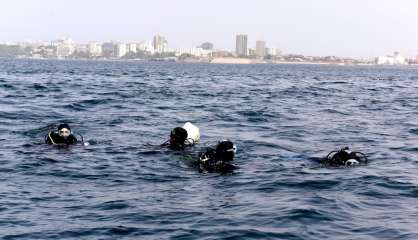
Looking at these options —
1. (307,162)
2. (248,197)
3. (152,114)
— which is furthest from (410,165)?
(152,114)

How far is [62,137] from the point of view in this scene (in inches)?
647

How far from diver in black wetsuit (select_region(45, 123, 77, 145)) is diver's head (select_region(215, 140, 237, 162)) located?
5.01 metres

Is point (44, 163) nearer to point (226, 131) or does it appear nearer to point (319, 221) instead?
point (319, 221)

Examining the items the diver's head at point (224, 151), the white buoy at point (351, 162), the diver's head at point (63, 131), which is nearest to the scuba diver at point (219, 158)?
the diver's head at point (224, 151)

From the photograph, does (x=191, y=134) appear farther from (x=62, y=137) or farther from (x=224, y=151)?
(x=224, y=151)

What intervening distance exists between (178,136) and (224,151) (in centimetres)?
311

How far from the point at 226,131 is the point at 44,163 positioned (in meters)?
8.62

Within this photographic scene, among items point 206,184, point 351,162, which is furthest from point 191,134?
point 206,184

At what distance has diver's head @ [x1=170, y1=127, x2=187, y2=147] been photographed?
53.3ft

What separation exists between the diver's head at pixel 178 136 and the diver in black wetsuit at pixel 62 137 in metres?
2.81

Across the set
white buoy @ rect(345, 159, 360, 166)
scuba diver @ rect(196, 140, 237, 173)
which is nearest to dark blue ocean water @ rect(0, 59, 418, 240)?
scuba diver @ rect(196, 140, 237, 173)

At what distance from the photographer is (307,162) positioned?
586 inches

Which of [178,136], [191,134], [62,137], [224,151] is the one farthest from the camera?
[191,134]

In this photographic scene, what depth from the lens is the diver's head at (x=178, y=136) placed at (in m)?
16.2
